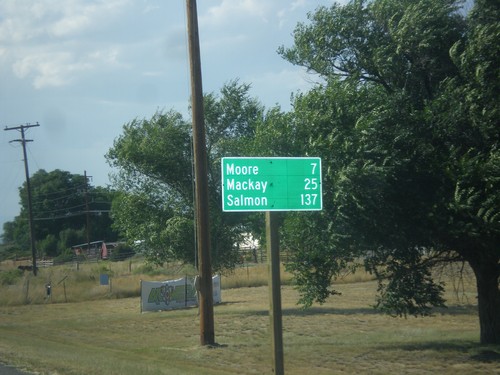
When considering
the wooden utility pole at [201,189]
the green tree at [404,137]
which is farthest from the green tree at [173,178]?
the green tree at [404,137]

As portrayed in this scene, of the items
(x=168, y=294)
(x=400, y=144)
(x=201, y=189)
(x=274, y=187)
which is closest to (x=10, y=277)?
(x=168, y=294)

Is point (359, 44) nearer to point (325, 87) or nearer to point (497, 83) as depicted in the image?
point (325, 87)

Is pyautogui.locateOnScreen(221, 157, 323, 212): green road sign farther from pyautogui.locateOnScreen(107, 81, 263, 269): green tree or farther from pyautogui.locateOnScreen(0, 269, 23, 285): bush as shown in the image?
pyautogui.locateOnScreen(0, 269, 23, 285): bush

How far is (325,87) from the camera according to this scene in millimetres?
16312

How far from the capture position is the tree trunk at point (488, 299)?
54.9ft

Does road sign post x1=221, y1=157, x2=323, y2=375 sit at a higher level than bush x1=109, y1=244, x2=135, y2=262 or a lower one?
higher

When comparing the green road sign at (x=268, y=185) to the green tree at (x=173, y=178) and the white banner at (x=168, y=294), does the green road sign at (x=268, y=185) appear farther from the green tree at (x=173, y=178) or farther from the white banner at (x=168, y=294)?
the white banner at (x=168, y=294)

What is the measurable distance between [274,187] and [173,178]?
19.9 metres

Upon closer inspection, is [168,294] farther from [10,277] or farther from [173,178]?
[10,277]

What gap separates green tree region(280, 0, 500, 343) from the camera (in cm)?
1411

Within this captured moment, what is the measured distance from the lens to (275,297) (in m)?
9.68

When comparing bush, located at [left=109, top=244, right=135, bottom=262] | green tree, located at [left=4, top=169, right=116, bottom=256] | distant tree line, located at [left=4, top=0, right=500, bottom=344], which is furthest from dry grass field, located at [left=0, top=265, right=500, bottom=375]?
green tree, located at [left=4, top=169, right=116, bottom=256]

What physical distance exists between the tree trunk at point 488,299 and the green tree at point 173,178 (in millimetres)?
12718

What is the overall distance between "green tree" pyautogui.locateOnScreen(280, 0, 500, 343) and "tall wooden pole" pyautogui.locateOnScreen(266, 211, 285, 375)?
4.62 meters
